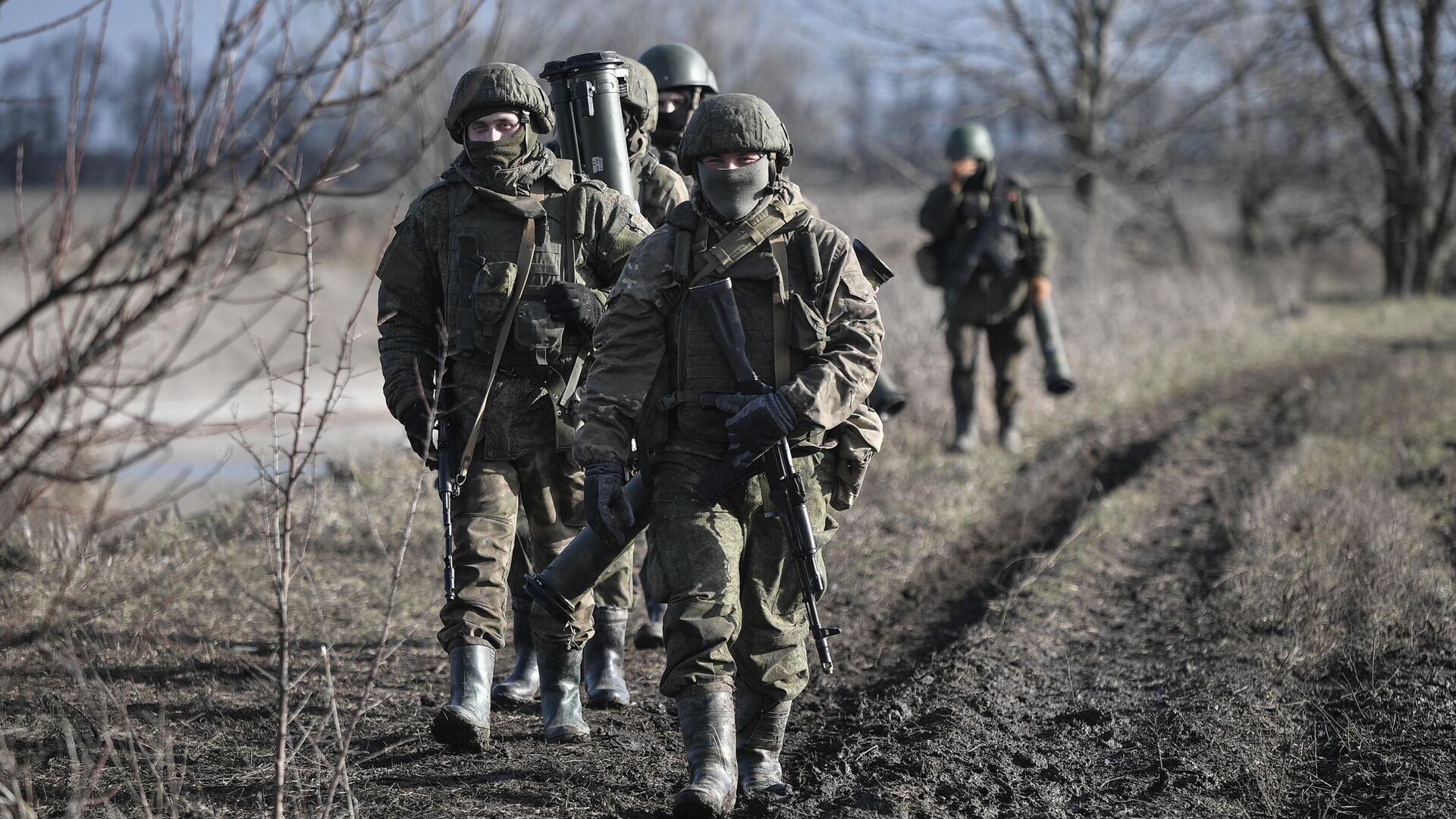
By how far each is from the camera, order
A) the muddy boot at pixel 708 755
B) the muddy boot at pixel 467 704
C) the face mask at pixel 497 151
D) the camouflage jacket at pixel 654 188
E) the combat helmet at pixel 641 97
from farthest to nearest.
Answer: the camouflage jacket at pixel 654 188 < the combat helmet at pixel 641 97 < the face mask at pixel 497 151 < the muddy boot at pixel 467 704 < the muddy boot at pixel 708 755

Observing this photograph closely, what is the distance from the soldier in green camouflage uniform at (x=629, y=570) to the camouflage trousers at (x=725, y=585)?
901 mm

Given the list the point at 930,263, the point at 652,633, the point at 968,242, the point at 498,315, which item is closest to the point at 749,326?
the point at 498,315

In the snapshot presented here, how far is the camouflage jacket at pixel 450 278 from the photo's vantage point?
426 centimetres

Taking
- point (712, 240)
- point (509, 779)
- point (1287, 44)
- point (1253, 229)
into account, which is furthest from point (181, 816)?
point (1253, 229)

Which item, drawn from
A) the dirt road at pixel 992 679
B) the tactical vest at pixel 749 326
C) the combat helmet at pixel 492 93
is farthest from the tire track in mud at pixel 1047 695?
the combat helmet at pixel 492 93

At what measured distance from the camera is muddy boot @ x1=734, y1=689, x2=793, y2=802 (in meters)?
3.77

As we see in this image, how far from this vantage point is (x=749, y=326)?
3.72m

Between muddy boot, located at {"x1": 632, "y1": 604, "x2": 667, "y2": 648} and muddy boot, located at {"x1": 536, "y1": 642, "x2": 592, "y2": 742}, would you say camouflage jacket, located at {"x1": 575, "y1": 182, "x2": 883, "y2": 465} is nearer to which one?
muddy boot, located at {"x1": 536, "y1": 642, "x2": 592, "y2": 742}

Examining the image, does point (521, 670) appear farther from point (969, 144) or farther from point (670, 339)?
point (969, 144)

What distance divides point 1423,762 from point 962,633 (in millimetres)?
1841

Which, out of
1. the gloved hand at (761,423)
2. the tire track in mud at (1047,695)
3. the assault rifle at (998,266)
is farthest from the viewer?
the assault rifle at (998,266)

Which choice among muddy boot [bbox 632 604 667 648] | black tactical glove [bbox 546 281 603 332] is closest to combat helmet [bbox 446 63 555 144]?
black tactical glove [bbox 546 281 603 332]

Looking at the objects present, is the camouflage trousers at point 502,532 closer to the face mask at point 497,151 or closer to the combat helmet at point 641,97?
the face mask at point 497,151

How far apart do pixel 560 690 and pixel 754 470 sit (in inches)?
45.0
